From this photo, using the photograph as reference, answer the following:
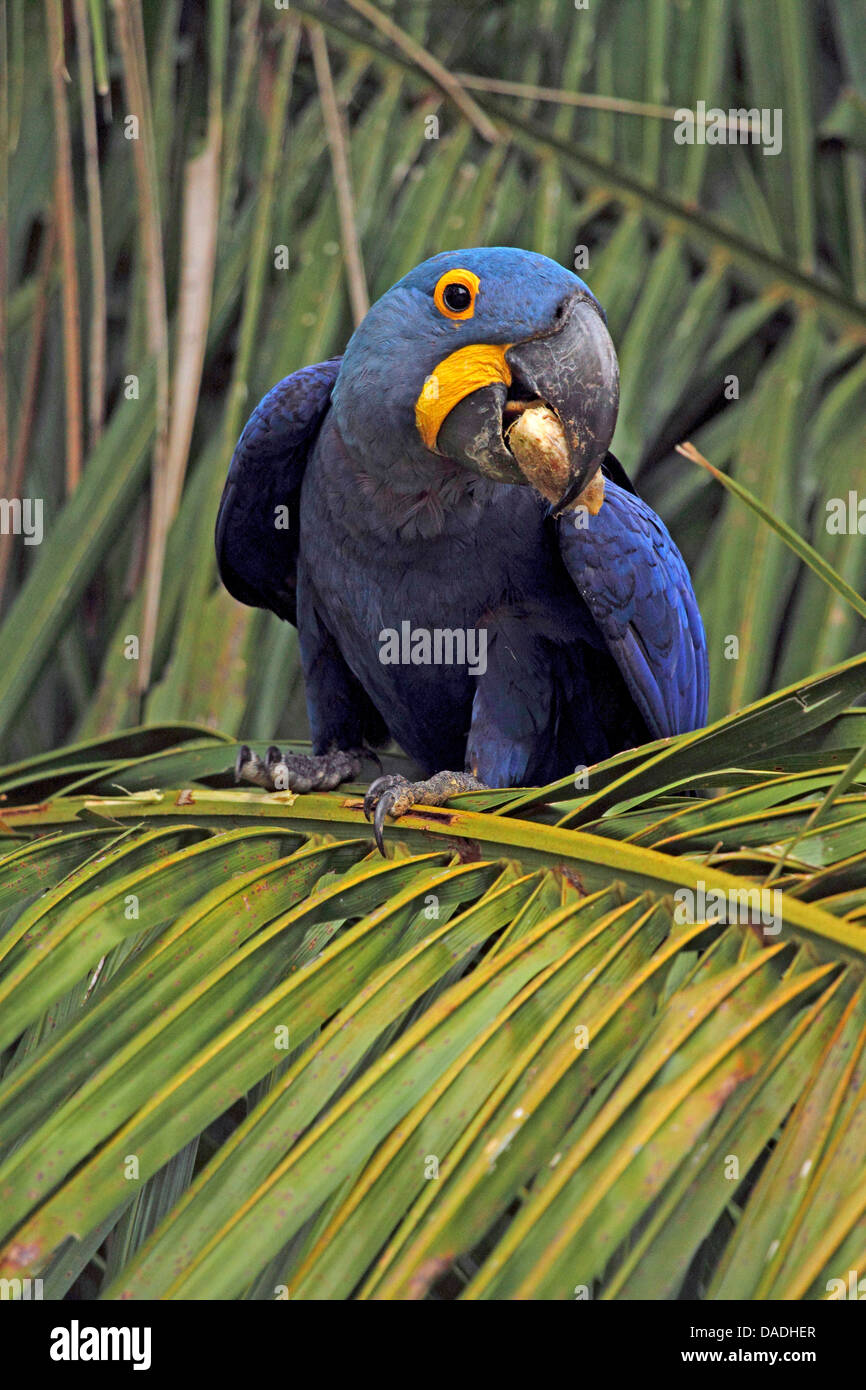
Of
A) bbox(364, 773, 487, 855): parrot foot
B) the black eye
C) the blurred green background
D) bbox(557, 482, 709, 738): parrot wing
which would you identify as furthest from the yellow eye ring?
bbox(364, 773, 487, 855): parrot foot

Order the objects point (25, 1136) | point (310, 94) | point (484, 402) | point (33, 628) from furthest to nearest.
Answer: point (310, 94)
point (33, 628)
point (484, 402)
point (25, 1136)

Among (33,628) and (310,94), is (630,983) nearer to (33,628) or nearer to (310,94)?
(33,628)

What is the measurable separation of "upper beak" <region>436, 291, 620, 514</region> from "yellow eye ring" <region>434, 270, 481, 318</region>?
9cm

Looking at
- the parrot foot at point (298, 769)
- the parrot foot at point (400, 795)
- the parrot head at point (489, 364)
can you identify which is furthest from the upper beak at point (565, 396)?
the parrot foot at point (298, 769)

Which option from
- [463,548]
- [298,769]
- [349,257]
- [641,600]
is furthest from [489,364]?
[298,769]

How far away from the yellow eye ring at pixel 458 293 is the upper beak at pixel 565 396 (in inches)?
3.5

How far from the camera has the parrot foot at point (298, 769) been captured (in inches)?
65.1

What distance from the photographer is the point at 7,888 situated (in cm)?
125

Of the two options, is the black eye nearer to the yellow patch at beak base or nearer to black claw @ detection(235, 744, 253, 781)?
the yellow patch at beak base

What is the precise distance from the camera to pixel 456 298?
5.22ft

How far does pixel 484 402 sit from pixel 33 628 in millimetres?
842

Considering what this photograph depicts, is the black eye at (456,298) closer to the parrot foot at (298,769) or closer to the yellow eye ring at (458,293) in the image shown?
the yellow eye ring at (458,293)

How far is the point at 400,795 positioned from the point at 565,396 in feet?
1.79
